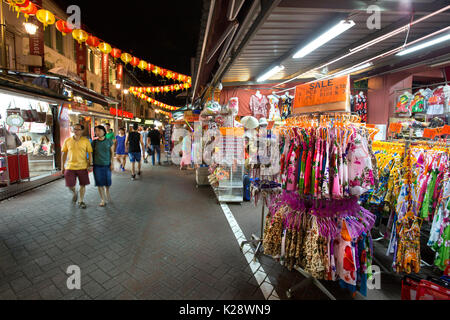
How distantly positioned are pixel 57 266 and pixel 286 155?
3494 millimetres

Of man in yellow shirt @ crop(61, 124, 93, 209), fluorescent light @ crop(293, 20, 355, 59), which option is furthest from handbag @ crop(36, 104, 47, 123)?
fluorescent light @ crop(293, 20, 355, 59)

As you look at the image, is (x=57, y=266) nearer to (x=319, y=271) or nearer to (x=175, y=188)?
(x=319, y=271)

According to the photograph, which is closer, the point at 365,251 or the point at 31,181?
the point at 365,251

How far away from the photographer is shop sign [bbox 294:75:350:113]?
89.6 inches

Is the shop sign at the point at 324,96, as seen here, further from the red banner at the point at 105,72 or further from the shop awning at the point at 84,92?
the red banner at the point at 105,72

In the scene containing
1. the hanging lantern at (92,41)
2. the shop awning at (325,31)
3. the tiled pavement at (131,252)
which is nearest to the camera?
the tiled pavement at (131,252)

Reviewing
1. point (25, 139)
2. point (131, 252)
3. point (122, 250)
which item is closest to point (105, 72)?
point (25, 139)

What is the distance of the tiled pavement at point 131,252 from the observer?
2561 millimetres

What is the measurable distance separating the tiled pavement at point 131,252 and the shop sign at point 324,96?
2.26 meters

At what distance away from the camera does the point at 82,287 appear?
2568mm

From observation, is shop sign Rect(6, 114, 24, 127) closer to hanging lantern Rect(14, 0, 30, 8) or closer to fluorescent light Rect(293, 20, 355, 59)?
hanging lantern Rect(14, 0, 30, 8)

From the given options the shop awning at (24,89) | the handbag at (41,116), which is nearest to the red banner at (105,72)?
the shop awning at (24,89)
